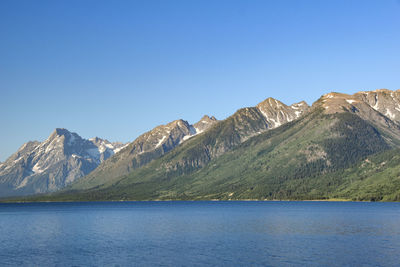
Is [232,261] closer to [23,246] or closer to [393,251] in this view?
[393,251]

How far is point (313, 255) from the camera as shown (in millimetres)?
111812

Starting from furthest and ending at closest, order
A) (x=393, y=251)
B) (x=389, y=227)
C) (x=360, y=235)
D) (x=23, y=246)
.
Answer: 1. (x=389, y=227)
2. (x=360, y=235)
3. (x=23, y=246)
4. (x=393, y=251)

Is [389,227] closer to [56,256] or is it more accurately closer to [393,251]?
[393,251]

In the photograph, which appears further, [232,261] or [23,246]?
[23,246]

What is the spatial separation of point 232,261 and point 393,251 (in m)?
40.1

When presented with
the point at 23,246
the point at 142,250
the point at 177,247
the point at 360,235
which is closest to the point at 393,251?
the point at 360,235

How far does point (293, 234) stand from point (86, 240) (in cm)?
6609

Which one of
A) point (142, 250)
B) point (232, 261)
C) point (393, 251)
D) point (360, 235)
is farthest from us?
point (360, 235)

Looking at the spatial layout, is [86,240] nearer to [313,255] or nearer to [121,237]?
[121,237]

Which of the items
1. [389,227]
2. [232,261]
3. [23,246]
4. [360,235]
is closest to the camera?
[232,261]

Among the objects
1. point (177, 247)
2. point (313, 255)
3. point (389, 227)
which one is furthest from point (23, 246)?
point (389, 227)

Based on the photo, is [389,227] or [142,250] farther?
[389,227]

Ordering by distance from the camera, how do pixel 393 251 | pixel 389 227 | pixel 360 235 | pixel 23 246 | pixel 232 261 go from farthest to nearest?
pixel 389 227 → pixel 360 235 → pixel 23 246 → pixel 393 251 → pixel 232 261

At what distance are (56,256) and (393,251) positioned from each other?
81.9 meters
